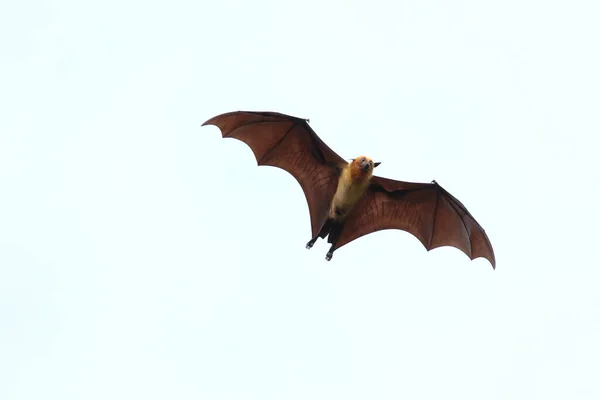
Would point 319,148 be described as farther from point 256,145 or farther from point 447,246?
point 447,246

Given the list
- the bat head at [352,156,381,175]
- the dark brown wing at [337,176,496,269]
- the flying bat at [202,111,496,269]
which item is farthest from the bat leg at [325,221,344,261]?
the bat head at [352,156,381,175]

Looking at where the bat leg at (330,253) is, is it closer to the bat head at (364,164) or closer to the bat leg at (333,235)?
the bat leg at (333,235)

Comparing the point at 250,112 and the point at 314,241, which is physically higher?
the point at 250,112

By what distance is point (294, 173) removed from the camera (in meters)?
30.0

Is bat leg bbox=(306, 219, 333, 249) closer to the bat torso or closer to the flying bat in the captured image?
the flying bat

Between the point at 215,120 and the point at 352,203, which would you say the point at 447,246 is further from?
the point at 215,120

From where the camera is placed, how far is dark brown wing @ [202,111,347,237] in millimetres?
29266

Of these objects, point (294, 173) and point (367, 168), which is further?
point (294, 173)

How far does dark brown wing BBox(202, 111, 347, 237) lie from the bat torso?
0.37 m

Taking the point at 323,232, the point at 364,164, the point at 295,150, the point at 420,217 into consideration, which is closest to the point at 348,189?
the point at 364,164

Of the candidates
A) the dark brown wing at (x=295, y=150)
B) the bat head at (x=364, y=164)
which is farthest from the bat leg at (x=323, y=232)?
the bat head at (x=364, y=164)

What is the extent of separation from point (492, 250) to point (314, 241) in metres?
5.02

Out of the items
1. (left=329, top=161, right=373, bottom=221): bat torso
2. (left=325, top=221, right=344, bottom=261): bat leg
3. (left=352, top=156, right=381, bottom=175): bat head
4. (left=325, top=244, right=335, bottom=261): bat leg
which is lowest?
(left=325, top=244, right=335, bottom=261): bat leg

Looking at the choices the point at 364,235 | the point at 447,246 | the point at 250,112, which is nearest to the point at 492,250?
the point at 447,246
